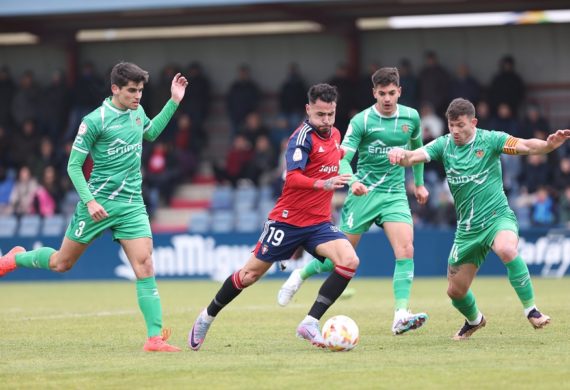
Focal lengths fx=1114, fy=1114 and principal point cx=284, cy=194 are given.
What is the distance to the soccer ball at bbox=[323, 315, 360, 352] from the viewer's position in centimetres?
935

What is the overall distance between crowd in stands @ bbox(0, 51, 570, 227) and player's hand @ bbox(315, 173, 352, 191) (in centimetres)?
1334

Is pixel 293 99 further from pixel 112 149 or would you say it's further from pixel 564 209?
pixel 112 149

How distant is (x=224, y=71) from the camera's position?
99.5 feet

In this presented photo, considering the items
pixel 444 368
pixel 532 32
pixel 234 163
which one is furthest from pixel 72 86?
pixel 444 368

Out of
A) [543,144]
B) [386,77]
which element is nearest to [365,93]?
[386,77]

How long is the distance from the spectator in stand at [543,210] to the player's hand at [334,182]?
1331cm

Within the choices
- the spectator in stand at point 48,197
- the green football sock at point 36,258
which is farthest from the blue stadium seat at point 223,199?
the green football sock at point 36,258

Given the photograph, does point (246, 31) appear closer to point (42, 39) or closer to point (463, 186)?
point (42, 39)

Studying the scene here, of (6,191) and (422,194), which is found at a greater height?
(422,194)

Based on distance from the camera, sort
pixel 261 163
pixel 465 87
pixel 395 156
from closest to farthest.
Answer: pixel 395 156
pixel 261 163
pixel 465 87

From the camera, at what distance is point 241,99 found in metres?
27.9

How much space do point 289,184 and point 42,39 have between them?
2244 cm

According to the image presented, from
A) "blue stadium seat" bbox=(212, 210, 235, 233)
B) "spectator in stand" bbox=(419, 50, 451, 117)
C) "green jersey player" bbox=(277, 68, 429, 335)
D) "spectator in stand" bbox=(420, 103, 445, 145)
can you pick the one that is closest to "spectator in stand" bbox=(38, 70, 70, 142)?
"blue stadium seat" bbox=(212, 210, 235, 233)

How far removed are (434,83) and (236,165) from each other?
5028 millimetres
